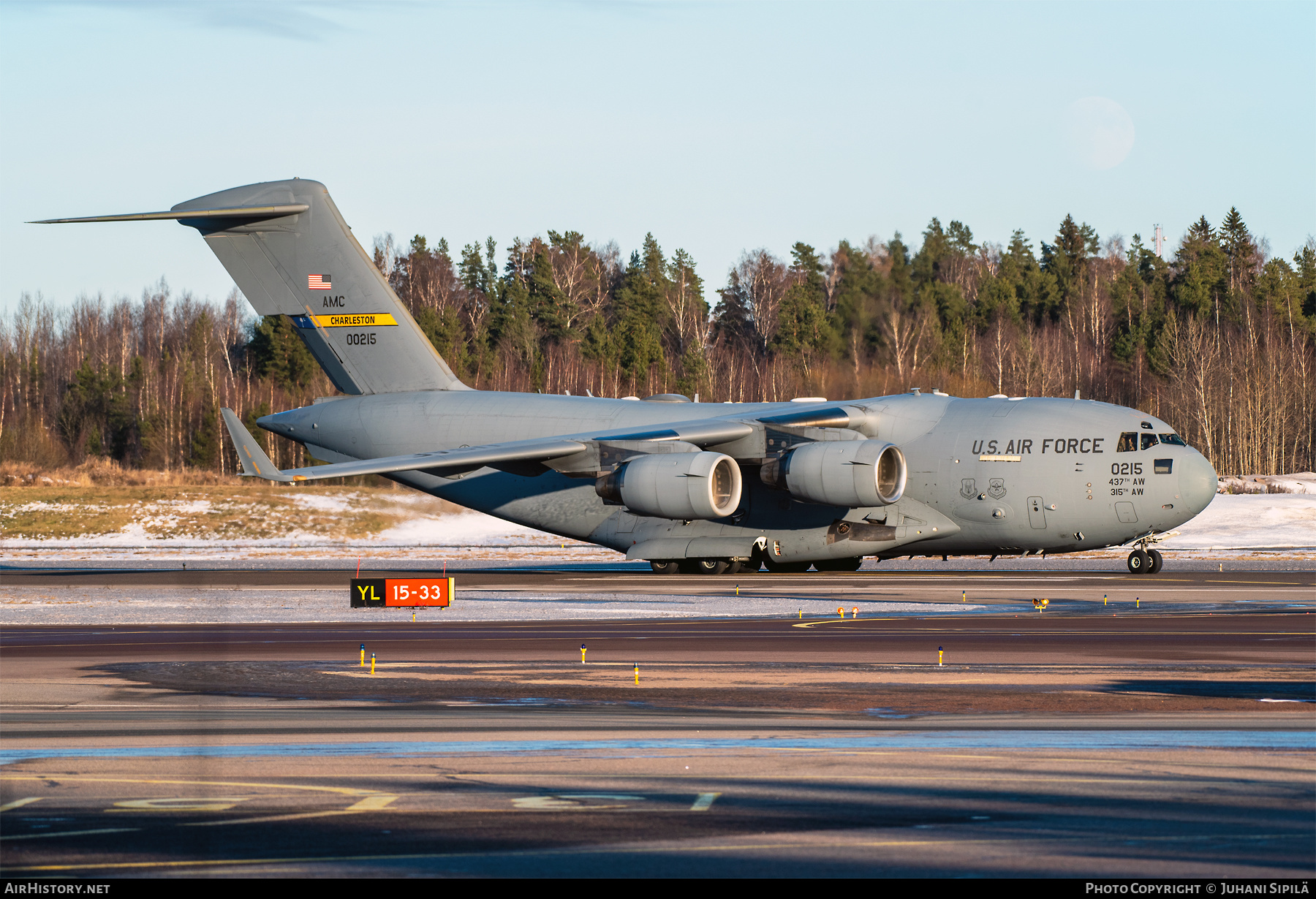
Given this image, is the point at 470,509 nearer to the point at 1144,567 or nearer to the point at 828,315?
the point at 1144,567

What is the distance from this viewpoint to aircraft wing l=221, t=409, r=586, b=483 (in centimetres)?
2891

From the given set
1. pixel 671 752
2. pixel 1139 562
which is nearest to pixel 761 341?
pixel 1139 562

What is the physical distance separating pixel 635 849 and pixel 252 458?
23.3 m

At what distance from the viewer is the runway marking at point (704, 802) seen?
8.23m

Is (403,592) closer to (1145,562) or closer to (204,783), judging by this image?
(204,783)

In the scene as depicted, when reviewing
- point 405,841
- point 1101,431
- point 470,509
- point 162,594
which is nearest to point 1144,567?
point 1101,431

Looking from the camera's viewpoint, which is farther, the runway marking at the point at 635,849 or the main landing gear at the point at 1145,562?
the main landing gear at the point at 1145,562

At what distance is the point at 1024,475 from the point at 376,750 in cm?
2179

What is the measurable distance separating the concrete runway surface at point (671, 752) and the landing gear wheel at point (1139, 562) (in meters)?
10.7

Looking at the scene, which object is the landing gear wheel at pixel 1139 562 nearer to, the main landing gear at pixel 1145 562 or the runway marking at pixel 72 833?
the main landing gear at pixel 1145 562

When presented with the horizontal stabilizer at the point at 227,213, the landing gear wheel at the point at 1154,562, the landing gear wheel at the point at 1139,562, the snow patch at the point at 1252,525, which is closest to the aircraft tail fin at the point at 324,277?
the horizontal stabilizer at the point at 227,213

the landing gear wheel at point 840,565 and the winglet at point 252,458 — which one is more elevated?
the winglet at point 252,458

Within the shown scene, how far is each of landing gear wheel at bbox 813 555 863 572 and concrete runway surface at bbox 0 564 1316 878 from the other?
13.4m

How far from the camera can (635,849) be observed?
724 cm
